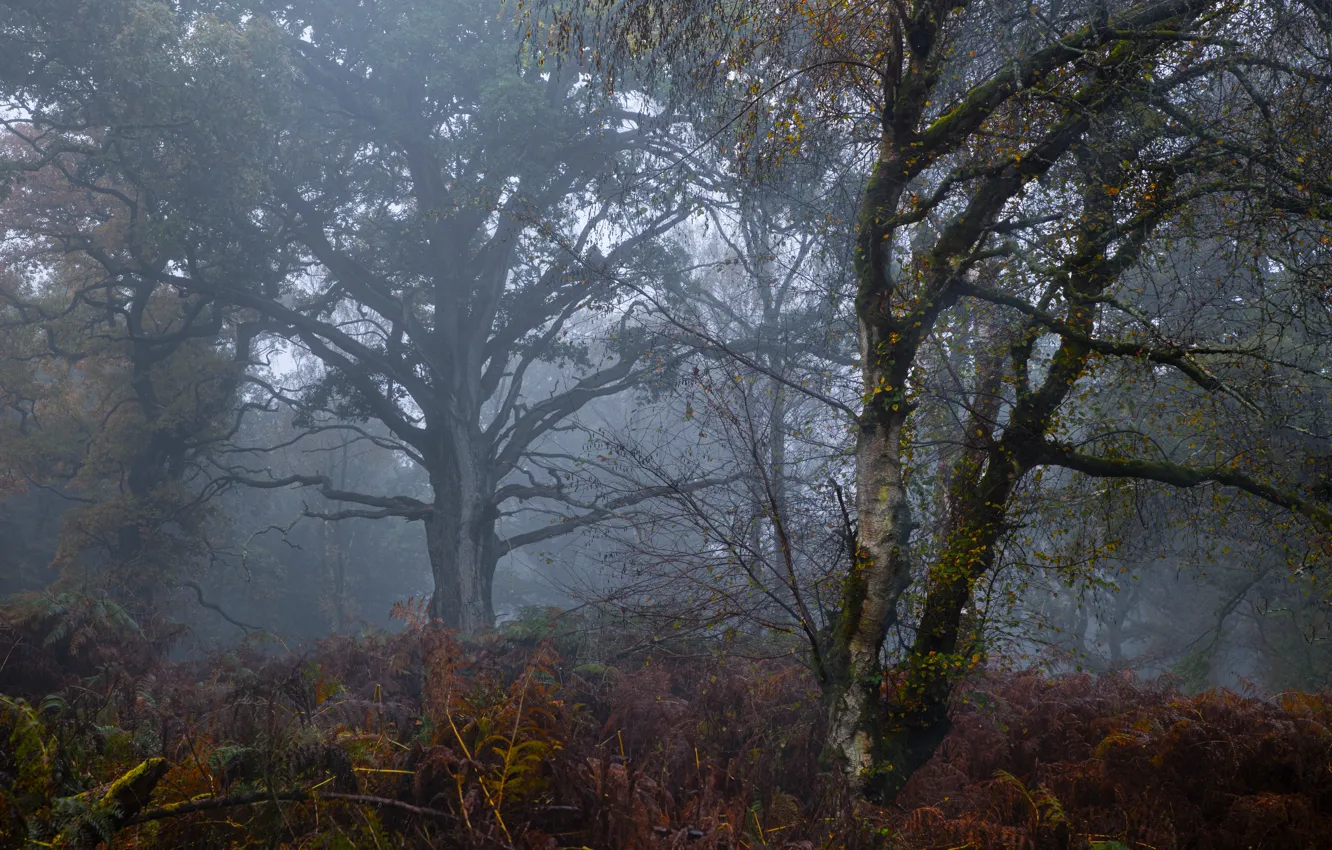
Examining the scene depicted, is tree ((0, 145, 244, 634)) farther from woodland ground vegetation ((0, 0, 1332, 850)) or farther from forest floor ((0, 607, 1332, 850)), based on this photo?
forest floor ((0, 607, 1332, 850))

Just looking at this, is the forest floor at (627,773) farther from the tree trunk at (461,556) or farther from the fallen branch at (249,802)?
the tree trunk at (461,556)

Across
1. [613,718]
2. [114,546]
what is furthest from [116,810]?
[114,546]

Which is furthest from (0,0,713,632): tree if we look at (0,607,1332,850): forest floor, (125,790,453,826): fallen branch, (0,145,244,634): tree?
(125,790,453,826): fallen branch

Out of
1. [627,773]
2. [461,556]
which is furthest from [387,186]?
[627,773]

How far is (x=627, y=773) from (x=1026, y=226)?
442 centimetres

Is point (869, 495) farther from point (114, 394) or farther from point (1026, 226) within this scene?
point (114, 394)

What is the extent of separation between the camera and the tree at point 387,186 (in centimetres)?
1367

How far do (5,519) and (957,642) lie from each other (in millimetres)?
26750

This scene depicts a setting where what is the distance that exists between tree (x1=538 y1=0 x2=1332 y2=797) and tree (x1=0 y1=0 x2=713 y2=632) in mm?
7736

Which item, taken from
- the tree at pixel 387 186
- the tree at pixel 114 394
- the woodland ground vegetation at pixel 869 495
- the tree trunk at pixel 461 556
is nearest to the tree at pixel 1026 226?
the woodland ground vegetation at pixel 869 495

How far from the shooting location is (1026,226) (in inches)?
225

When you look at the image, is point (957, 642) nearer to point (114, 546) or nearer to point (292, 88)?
point (292, 88)

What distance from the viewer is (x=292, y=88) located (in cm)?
1546

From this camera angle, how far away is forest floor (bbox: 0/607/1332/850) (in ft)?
11.7
